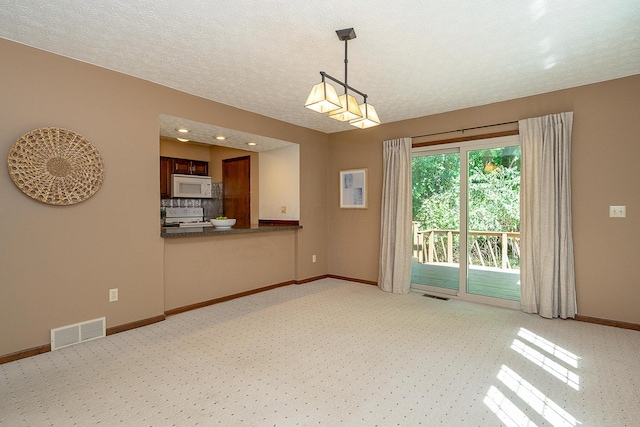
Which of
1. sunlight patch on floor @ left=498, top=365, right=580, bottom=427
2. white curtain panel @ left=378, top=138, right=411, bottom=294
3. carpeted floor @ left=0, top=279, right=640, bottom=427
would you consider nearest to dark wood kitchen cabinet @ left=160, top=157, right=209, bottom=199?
carpeted floor @ left=0, top=279, right=640, bottom=427

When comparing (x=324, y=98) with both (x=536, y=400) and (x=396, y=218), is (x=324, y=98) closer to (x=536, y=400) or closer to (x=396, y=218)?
(x=536, y=400)

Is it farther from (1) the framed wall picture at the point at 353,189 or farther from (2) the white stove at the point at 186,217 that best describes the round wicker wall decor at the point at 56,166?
(1) the framed wall picture at the point at 353,189

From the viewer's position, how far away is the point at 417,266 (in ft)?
15.2

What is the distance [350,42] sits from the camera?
2471 mm

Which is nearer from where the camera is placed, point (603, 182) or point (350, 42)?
point (350, 42)

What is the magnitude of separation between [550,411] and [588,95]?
3.14m

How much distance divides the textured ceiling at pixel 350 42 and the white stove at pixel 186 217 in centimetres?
313

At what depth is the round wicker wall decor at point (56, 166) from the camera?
2508 millimetres

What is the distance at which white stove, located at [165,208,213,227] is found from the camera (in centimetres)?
594

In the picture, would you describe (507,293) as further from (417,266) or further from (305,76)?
(305,76)

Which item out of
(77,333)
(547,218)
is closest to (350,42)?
(547,218)

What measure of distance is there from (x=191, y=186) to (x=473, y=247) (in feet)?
16.2

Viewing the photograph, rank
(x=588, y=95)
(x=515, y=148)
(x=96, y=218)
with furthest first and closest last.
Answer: (x=515, y=148) < (x=588, y=95) < (x=96, y=218)

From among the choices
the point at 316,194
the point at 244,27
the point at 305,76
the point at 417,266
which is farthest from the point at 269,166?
the point at 244,27
